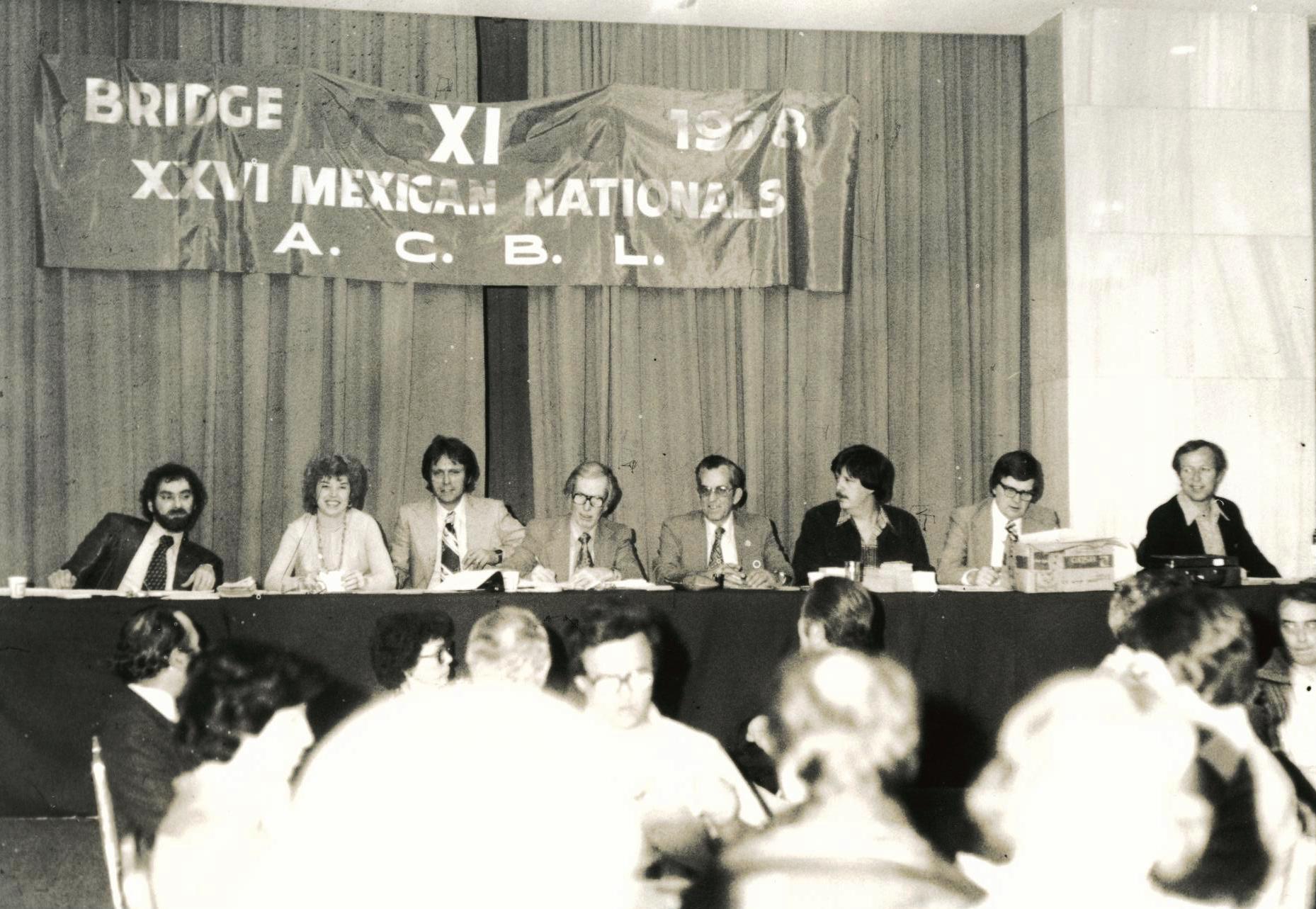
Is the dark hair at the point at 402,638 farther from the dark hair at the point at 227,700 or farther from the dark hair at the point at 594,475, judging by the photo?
the dark hair at the point at 594,475

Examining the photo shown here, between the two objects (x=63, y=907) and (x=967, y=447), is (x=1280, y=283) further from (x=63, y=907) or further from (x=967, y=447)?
(x=63, y=907)

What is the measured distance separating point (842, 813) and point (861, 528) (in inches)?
121

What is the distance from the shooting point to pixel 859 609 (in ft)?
10.7

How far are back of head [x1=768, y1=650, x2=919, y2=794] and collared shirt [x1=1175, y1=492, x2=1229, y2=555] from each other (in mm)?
3108

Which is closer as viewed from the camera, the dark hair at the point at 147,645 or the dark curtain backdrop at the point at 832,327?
the dark hair at the point at 147,645

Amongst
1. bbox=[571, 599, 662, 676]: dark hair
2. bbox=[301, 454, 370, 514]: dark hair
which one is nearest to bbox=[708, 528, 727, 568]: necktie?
bbox=[301, 454, 370, 514]: dark hair

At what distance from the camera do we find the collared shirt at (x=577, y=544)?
484 cm

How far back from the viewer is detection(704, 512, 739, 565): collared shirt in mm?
4895

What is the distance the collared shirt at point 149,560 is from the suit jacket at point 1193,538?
3.53 meters

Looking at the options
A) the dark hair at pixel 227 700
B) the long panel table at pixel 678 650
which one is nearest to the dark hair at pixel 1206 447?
the long panel table at pixel 678 650

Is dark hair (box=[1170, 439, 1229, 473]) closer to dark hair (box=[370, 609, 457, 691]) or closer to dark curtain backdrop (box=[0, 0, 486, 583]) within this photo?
dark hair (box=[370, 609, 457, 691])

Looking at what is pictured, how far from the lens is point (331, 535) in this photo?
191 inches

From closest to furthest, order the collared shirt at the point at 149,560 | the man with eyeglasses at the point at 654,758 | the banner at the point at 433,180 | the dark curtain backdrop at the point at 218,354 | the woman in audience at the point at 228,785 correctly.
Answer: the woman in audience at the point at 228,785 → the man with eyeglasses at the point at 654,758 → the collared shirt at the point at 149,560 → the banner at the point at 433,180 → the dark curtain backdrop at the point at 218,354

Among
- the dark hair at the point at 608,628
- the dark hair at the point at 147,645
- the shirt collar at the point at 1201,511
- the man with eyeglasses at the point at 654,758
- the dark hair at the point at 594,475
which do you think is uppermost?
the dark hair at the point at 594,475
